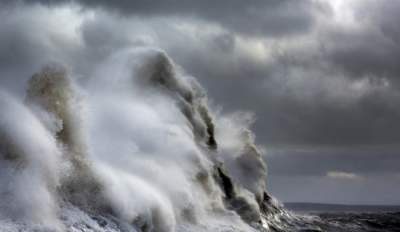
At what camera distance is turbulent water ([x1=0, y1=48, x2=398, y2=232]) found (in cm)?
1593

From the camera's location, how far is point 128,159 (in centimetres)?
2209

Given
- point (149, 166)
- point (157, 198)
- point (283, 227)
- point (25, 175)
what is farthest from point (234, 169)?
point (25, 175)

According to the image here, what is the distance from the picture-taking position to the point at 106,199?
18016mm

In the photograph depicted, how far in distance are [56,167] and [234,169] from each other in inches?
A: 736

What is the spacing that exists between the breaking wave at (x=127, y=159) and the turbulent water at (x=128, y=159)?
3cm

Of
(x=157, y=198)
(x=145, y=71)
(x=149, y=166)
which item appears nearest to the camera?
(x=157, y=198)

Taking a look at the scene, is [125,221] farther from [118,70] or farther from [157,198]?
[118,70]

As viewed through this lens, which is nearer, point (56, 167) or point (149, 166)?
point (56, 167)

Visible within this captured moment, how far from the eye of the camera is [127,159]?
2205cm

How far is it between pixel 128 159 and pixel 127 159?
0.05 m

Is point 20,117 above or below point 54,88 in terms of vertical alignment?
below

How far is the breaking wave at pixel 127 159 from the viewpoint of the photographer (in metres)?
15.9

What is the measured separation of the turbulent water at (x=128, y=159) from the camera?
1593 centimetres

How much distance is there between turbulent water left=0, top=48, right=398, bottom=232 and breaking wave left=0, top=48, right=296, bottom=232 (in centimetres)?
3
